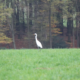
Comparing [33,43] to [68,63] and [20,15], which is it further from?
[68,63]

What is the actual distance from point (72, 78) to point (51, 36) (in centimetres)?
2382

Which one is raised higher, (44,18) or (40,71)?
(44,18)

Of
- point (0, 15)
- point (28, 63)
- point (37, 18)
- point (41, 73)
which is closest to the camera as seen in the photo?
point (41, 73)

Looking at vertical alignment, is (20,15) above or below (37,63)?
above

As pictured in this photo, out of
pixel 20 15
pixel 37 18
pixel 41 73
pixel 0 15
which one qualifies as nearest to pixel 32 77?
pixel 41 73

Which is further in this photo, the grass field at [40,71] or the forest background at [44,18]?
the forest background at [44,18]

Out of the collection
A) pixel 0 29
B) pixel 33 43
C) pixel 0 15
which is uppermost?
pixel 0 15

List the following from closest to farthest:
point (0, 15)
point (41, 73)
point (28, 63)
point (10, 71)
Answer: point (41, 73)
point (10, 71)
point (28, 63)
point (0, 15)

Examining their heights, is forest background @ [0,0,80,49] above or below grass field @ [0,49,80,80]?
above

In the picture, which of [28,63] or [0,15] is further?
[0,15]

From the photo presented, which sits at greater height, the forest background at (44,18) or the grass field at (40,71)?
the forest background at (44,18)

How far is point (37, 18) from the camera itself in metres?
30.8

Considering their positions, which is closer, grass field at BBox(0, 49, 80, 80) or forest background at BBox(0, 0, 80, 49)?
grass field at BBox(0, 49, 80, 80)

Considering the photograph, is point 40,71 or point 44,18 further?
point 44,18
